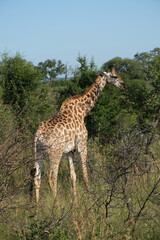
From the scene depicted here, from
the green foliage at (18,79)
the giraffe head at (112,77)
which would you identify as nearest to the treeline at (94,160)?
the green foliage at (18,79)

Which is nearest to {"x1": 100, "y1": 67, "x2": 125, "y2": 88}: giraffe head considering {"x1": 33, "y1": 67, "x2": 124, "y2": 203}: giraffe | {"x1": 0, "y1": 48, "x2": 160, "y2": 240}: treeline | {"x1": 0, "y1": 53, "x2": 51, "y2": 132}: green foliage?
{"x1": 33, "y1": 67, "x2": 124, "y2": 203}: giraffe

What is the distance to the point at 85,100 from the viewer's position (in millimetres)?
8812

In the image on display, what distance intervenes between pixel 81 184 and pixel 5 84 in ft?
15.9

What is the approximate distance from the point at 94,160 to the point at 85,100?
10.7ft

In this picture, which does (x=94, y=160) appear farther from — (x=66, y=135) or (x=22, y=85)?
(x=22, y=85)

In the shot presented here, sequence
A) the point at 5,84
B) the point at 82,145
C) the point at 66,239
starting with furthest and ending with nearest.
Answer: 1. the point at 5,84
2. the point at 82,145
3. the point at 66,239

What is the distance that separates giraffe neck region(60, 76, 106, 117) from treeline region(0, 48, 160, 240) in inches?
30.0

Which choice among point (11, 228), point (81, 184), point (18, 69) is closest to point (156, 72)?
point (81, 184)

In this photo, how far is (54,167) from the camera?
710 centimetres

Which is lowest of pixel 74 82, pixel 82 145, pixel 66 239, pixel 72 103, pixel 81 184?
pixel 66 239

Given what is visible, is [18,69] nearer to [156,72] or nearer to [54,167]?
[156,72]

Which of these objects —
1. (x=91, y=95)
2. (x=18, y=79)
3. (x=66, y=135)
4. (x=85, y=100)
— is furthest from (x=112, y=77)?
(x=18, y=79)

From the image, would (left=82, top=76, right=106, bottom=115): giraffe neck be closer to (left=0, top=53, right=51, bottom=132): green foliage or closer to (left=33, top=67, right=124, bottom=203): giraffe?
(left=33, top=67, right=124, bottom=203): giraffe

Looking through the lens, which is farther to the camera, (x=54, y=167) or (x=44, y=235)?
(x=54, y=167)
